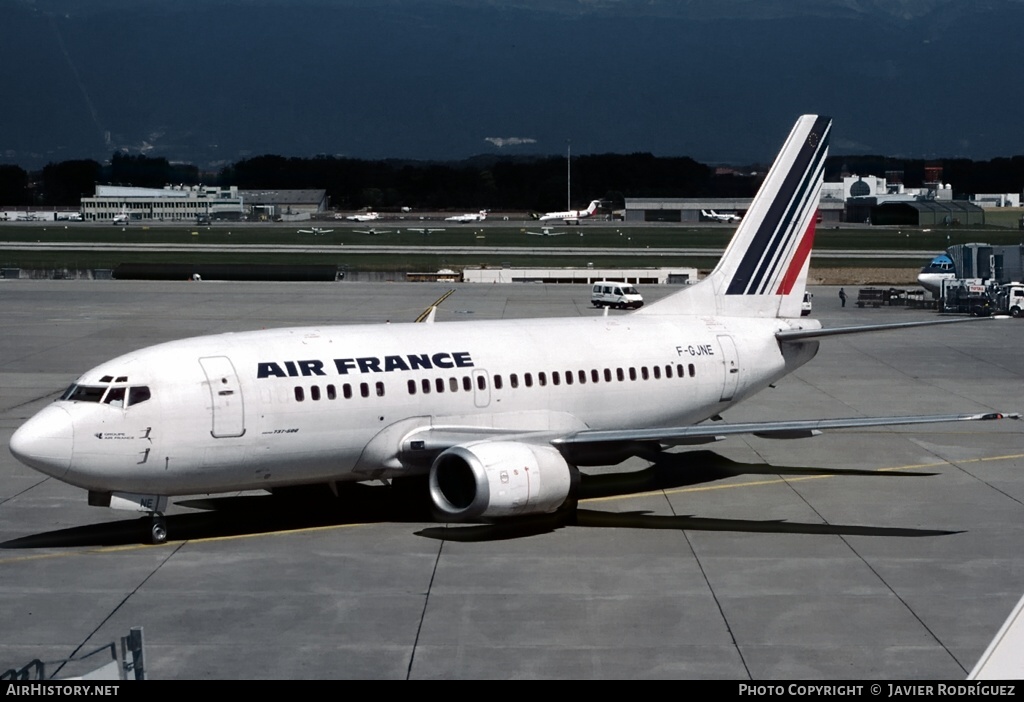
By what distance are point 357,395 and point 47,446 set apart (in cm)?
607

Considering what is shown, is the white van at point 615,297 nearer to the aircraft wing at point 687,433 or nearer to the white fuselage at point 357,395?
the white fuselage at point 357,395

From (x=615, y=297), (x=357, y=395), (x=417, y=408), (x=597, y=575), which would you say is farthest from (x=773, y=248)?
(x=615, y=297)

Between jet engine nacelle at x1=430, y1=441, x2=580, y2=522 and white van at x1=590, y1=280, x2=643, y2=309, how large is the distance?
56139 mm

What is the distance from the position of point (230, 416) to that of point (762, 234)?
15765mm

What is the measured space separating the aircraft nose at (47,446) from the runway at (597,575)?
75.1 inches

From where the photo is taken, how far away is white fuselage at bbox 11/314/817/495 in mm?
23844

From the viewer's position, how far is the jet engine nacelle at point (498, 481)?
79.9 ft

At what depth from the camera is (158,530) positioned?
24.9 meters

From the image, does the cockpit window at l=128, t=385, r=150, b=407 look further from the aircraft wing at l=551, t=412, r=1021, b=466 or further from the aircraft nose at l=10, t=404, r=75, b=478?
the aircraft wing at l=551, t=412, r=1021, b=466

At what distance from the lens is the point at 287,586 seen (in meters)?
22.3

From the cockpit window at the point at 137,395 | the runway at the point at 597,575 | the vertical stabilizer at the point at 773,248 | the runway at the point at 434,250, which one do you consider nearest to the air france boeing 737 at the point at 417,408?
the cockpit window at the point at 137,395

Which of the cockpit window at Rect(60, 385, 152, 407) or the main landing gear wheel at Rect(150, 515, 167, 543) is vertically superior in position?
the cockpit window at Rect(60, 385, 152, 407)

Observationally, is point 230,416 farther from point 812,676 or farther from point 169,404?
point 812,676

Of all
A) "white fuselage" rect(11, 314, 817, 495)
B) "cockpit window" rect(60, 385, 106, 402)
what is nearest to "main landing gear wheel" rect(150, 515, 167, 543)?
"white fuselage" rect(11, 314, 817, 495)
